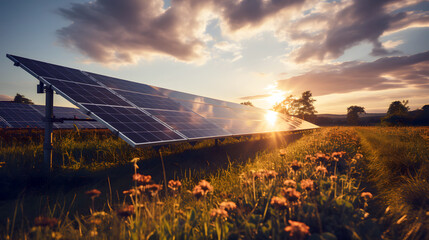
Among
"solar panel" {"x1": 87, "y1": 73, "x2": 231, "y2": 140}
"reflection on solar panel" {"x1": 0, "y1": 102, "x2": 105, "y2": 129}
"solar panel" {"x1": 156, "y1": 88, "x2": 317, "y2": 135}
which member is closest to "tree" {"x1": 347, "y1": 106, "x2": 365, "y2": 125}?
"solar panel" {"x1": 156, "y1": 88, "x2": 317, "y2": 135}

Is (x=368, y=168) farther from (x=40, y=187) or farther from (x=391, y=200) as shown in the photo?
(x=40, y=187)

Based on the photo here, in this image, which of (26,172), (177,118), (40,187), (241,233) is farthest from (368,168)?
(26,172)

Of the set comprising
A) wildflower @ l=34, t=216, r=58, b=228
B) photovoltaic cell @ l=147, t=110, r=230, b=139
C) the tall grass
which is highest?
photovoltaic cell @ l=147, t=110, r=230, b=139

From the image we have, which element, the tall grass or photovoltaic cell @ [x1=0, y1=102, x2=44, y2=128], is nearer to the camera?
the tall grass

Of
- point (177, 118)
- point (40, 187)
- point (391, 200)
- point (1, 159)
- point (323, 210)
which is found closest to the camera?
point (323, 210)

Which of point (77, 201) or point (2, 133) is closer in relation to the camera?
point (77, 201)

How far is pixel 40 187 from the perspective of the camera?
6227 mm

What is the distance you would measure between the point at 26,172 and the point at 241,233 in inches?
275

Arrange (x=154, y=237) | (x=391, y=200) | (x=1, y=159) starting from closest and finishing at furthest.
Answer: (x=154, y=237) < (x=391, y=200) < (x=1, y=159)

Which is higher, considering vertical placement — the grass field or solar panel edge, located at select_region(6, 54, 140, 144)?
solar panel edge, located at select_region(6, 54, 140, 144)

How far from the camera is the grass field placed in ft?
8.81

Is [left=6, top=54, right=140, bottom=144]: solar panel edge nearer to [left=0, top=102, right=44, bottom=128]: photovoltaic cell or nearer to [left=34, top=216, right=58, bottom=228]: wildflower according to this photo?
[left=34, top=216, right=58, bottom=228]: wildflower

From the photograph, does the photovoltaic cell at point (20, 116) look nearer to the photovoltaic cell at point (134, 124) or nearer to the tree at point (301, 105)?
the photovoltaic cell at point (134, 124)

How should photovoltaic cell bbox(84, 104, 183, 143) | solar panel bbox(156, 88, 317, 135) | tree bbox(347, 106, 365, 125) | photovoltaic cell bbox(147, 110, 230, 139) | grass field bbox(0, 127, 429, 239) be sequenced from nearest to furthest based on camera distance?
grass field bbox(0, 127, 429, 239)
photovoltaic cell bbox(84, 104, 183, 143)
photovoltaic cell bbox(147, 110, 230, 139)
solar panel bbox(156, 88, 317, 135)
tree bbox(347, 106, 365, 125)
